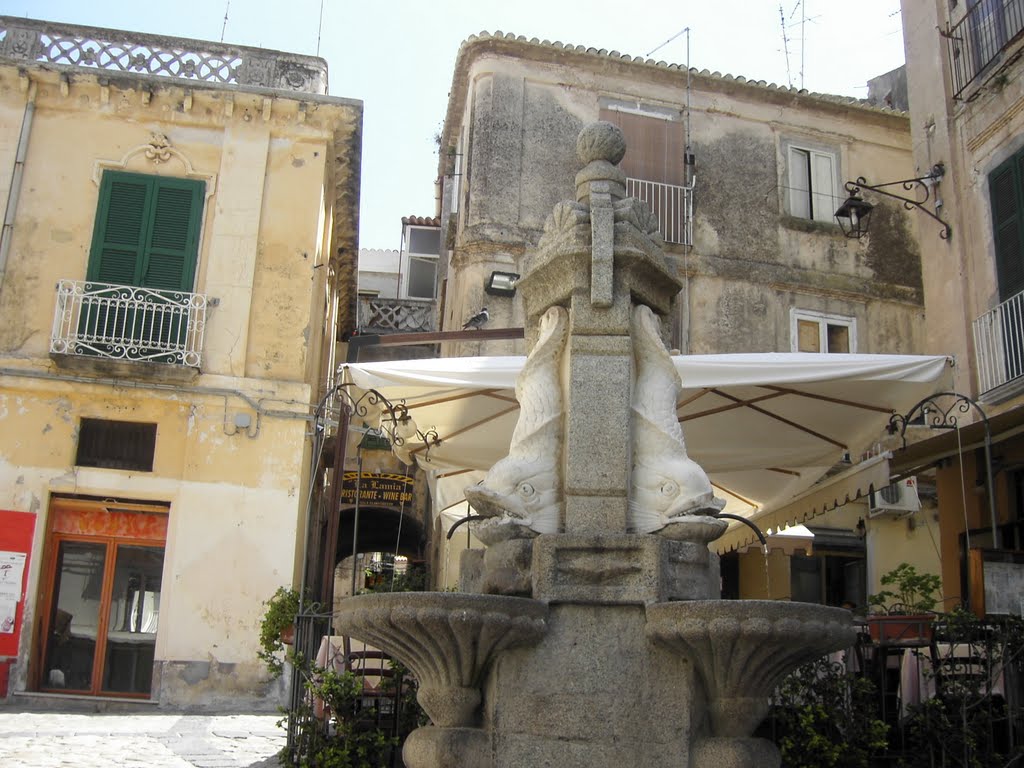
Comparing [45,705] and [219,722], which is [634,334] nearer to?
[219,722]

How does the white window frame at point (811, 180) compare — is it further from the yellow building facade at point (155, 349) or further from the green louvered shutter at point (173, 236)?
the green louvered shutter at point (173, 236)

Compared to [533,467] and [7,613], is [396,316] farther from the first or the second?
[533,467]

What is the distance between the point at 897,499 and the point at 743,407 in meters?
8.34

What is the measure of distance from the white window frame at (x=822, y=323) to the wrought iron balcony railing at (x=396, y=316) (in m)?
8.15

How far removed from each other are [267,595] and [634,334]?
904cm

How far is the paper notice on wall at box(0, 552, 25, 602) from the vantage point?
12.6 m

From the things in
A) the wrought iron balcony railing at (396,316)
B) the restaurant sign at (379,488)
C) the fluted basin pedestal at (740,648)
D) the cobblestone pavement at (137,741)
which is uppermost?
the wrought iron balcony railing at (396,316)

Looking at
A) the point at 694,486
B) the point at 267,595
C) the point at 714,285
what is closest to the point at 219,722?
the point at 267,595

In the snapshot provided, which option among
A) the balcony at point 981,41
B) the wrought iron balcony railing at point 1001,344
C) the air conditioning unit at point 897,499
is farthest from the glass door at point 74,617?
the balcony at point 981,41

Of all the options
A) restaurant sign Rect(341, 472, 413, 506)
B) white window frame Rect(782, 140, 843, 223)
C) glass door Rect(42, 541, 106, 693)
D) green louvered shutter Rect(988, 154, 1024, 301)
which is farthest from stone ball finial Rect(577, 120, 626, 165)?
restaurant sign Rect(341, 472, 413, 506)

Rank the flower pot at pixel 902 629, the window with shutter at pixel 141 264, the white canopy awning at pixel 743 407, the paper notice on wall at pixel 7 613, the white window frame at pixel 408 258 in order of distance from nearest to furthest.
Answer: the flower pot at pixel 902 629 → the white canopy awning at pixel 743 407 → the paper notice on wall at pixel 7 613 → the window with shutter at pixel 141 264 → the white window frame at pixel 408 258

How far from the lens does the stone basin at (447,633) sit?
13.7 feet

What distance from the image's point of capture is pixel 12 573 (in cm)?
1264

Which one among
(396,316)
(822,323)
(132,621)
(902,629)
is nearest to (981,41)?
(822,323)
